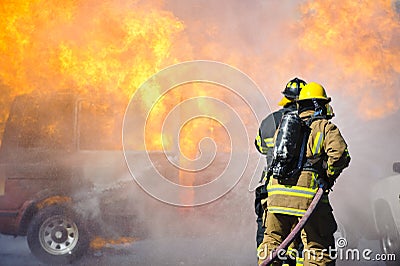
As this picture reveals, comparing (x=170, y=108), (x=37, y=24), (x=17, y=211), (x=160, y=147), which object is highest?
(x=37, y=24)

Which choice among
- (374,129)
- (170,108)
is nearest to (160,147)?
(170,108)

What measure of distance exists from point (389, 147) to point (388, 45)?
4108mm

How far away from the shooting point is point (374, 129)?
909 centimetres

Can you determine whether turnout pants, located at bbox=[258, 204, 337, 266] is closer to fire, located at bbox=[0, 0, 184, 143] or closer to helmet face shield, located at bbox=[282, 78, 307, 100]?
helmet face shield, located at bbox=[282, 78, 307, 100]

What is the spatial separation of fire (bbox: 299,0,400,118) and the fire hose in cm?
740

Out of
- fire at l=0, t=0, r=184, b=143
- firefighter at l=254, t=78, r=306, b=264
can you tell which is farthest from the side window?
fire at l=0, t=0, r=184, b=143

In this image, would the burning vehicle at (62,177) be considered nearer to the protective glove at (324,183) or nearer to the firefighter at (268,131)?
the firefighter at (268,131)

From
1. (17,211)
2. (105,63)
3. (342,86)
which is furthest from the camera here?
(342,86)

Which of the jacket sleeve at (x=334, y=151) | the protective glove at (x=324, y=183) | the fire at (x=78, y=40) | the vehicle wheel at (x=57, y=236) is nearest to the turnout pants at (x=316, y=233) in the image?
the protective glove at (x=324, y=183)

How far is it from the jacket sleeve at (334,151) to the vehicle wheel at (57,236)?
387 cm

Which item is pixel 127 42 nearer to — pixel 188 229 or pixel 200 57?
pixel 200 57

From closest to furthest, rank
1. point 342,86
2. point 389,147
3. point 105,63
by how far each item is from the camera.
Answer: point 389,147 → point 105,63 → point 342,86

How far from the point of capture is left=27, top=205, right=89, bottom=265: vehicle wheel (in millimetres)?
6500

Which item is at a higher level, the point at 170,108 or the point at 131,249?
the point at 170,108
